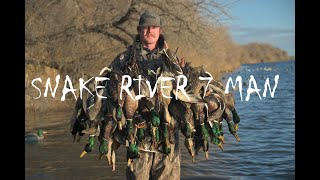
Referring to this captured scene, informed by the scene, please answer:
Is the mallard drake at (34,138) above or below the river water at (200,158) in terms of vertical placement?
above

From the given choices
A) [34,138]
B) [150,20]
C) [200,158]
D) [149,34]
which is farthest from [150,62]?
[34,138]

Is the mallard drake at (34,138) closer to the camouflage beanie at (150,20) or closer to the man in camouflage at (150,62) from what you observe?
the man in camouflage at (150,62)

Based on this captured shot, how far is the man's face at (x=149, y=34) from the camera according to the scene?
15.2 feet

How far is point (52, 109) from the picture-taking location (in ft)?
61.2

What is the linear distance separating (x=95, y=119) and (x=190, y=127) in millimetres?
920

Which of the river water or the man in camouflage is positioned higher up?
the man in camouflage

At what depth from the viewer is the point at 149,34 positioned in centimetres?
464

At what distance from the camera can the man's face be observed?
4.62 meters

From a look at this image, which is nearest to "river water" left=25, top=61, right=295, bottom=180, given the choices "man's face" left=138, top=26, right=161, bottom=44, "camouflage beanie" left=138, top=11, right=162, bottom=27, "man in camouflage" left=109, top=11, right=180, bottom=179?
"man in camouflage" left=109, top=11, right=180, bottom=179

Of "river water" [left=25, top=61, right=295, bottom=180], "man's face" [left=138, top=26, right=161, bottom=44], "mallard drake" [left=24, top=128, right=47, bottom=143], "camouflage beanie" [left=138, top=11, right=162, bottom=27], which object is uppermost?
"camouflage beanie" [left=138, top=11, right=162, bottom=27]

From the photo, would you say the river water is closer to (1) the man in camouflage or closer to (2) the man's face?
(1) the man in camouflage

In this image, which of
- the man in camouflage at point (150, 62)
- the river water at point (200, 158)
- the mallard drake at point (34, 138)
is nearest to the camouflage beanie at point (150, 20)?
the man in camouflage at point (150, 62)
